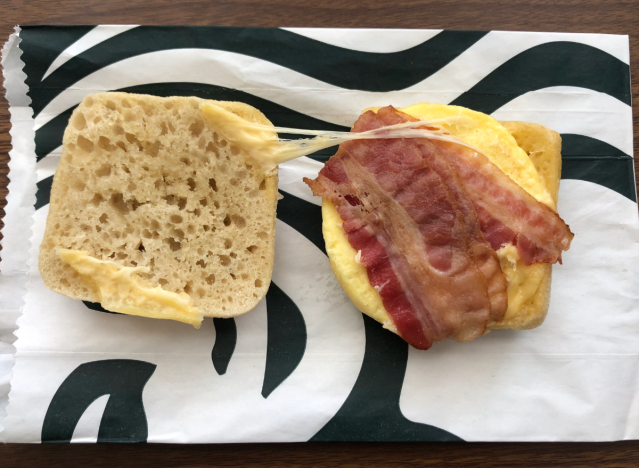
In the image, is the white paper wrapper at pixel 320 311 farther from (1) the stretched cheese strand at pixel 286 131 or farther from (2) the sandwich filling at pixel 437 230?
(2) the sandwich filling at pixel 437 230

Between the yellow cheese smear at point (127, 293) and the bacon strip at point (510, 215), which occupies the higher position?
the bacon strip at point (510, 215)

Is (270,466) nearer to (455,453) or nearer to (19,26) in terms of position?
(455,453)

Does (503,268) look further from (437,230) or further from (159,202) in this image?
(159,202)

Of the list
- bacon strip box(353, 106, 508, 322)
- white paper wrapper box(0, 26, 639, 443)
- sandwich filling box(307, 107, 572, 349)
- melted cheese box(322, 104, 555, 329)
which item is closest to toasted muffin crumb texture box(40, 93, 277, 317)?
white paper wrapper box(0, 26, 639, 443)

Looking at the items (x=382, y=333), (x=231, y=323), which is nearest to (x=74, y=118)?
(x=231, y=323)

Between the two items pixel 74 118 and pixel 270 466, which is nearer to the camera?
pixel 74 118

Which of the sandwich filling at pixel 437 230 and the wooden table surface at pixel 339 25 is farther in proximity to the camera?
the wooden table surface at pixel 339 25

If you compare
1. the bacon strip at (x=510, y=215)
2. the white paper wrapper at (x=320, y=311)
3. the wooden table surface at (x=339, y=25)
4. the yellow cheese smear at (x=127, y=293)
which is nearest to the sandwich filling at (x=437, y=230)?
the bacon strip at (x=510, y=215)
